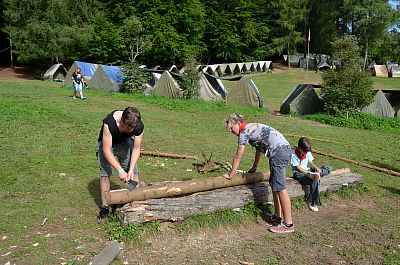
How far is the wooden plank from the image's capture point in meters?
4.44

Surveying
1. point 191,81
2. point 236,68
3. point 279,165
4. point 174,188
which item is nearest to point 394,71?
point 236,68

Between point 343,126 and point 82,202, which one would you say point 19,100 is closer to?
point 82,202

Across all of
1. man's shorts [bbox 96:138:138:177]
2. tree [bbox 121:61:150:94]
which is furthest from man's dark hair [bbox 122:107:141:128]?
tree [bbox 121:61:150:94]

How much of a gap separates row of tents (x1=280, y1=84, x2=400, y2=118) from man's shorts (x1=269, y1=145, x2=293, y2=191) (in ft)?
44.9

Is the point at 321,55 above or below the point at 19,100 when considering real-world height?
above

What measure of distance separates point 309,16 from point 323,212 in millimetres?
53621

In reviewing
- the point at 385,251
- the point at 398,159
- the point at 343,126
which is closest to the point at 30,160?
the point at 385,251

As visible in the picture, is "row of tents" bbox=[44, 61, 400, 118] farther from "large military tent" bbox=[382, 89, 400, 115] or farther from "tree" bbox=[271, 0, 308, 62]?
"tree" bbox=[271, 0, 308, 62]

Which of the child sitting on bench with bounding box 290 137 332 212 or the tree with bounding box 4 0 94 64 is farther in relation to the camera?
the tree with bounding box 4 0 94 64

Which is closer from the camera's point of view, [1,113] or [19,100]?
[1,113]

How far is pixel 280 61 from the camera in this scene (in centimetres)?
5634

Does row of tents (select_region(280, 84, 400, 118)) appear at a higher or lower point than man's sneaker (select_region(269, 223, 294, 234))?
higher

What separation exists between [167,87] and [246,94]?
4542mm

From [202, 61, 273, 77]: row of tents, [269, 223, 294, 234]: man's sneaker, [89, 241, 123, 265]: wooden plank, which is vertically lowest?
[269, 223, 294, 234]: man's sneaker
